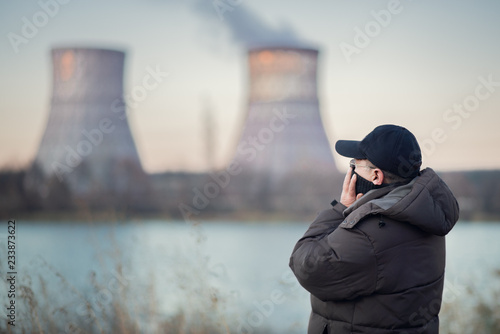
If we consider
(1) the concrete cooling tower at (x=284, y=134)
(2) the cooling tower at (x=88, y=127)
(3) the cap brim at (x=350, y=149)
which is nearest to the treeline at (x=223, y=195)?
(1) the concrete cooling tower at (x=284, y=134)

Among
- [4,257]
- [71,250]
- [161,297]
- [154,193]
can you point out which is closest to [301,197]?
[154,193]

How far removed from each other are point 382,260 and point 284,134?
41.4ft

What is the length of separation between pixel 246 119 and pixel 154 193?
3.07 meters

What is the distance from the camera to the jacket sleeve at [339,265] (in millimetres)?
936

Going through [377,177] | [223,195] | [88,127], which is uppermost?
[377,177]

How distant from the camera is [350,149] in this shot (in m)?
1.04

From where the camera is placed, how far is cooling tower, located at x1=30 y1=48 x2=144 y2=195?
12484 mm

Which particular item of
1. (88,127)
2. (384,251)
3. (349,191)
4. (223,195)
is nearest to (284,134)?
(223,195)

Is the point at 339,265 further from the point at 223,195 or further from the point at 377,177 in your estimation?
the point at 223,195

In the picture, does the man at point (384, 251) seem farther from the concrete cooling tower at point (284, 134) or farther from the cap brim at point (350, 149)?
the concrete cooling tower at point (284, 134)

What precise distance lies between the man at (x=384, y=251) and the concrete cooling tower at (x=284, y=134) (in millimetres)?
11313

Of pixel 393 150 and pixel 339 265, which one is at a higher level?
pixel 393 150

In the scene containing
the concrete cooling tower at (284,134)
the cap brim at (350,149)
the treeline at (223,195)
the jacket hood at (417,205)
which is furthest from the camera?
the treeline at (223,195)

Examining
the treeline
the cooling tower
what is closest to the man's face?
the cooling tower
